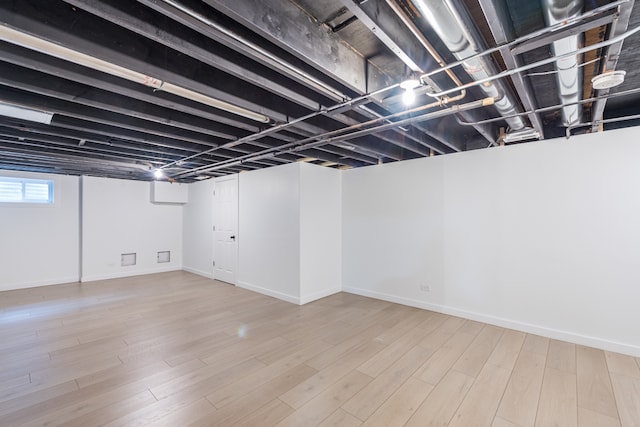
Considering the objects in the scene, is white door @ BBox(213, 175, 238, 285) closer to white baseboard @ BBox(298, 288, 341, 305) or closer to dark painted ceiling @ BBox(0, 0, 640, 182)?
white baseboard @ BBox(298, 288, 341, 305)

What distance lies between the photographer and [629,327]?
8.89 feet

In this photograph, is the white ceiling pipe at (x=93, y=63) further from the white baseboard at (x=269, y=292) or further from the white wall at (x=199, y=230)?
the white wall at (x=199, y=230)

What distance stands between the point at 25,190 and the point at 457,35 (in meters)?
7.78

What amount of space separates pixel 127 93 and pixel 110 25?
0.60 metres

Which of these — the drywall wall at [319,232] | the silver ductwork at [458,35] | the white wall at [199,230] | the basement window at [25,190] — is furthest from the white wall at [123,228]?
the silver ductwork at [458,35]

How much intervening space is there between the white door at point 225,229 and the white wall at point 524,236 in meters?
2.87

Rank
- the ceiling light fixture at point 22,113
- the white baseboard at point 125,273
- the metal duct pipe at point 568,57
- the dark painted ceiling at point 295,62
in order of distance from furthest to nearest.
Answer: the white baseboard at point 125,273 < the ceiling light fixture at point 22,113 < the dark painted ceiling at point 295,62 < the metal duct pipe at point 568,57

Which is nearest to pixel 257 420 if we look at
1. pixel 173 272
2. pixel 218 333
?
pixel 218 333

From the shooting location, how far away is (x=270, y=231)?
480 centimetres

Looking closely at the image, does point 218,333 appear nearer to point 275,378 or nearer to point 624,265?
point 275,378

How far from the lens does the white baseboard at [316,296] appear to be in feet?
14.1

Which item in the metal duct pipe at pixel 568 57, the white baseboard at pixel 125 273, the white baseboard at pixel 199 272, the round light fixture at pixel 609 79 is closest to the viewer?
the metal duct pipe at pixel 568 57

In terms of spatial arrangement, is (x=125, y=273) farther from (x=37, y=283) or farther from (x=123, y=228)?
(x=37, y=283)

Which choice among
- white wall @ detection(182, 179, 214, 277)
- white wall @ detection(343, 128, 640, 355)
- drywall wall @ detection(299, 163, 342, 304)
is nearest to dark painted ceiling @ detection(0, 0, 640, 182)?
white wall @ detection(343, 128, 640, 355)
